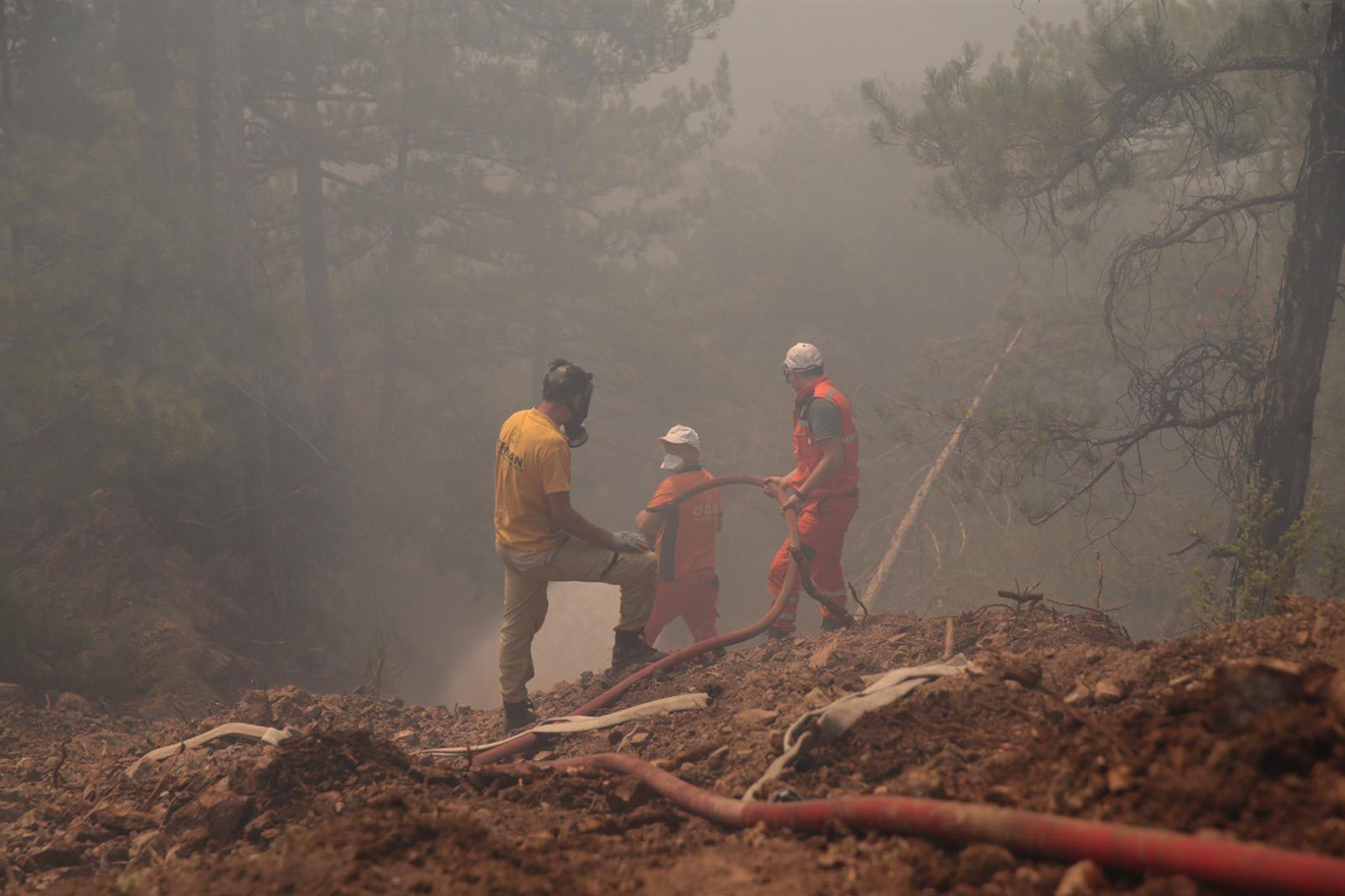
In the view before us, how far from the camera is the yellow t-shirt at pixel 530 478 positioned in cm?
515

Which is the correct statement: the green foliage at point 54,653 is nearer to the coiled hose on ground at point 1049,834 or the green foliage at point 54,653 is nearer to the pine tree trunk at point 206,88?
the coiled hose on ground at point 1049,834

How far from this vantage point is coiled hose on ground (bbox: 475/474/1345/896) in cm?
153

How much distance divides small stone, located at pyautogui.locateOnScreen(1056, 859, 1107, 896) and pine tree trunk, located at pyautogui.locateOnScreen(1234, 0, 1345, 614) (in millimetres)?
6402

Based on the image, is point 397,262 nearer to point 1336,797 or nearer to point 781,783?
point 781,783

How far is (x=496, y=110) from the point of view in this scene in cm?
1534

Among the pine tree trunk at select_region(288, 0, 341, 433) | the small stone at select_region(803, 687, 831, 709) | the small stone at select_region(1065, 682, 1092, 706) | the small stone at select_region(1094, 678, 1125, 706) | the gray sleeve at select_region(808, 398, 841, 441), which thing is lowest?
the small stone at select_region(803, 687, 831, 709)

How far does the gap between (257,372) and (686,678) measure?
6.72 meters

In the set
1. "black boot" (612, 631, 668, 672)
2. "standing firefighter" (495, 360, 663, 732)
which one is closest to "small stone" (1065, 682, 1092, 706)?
"standing firefighter" (495, 360, 663, 732)

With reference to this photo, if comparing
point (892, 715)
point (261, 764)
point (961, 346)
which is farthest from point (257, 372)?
point (961, 346)

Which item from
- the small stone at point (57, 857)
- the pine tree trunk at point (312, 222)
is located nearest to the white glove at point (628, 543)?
the small stone at point (57, 857)

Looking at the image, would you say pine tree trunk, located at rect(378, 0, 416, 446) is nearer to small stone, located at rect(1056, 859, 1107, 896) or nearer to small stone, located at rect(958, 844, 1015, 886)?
small stone, located at rect(958, 844, 1015, 886)

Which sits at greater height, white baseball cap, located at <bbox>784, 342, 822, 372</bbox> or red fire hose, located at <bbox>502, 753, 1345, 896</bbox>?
white baseball cap, located at <bbox>784, 342, 822, 372</bbox>

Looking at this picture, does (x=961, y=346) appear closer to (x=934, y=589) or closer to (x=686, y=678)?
(x=934, y=589)

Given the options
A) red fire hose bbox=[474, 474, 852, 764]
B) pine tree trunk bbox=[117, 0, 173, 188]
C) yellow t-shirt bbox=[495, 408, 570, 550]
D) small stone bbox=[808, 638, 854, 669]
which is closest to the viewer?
red fire hose bbox=[474, 474, 852, 764]
